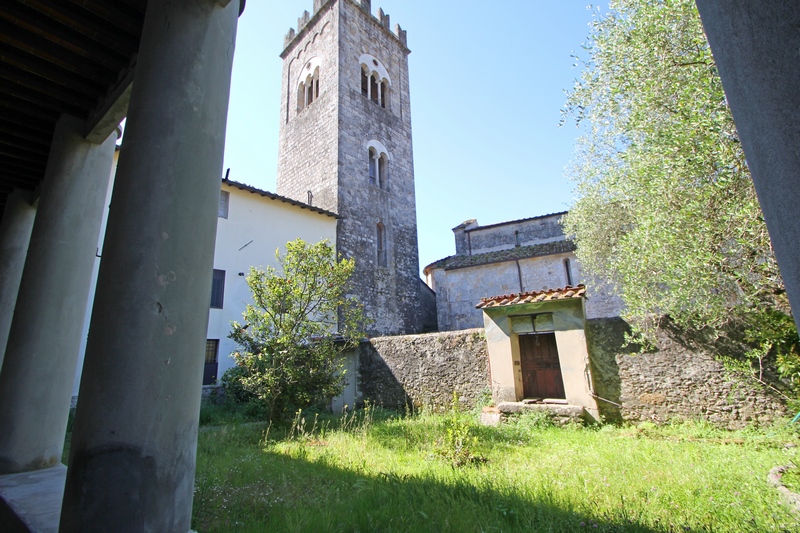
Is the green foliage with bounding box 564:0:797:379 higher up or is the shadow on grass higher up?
the green foliage with bounding box 564:0:797:379

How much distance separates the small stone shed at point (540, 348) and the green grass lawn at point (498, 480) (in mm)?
1222

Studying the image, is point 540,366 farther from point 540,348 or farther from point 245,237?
point 245,237

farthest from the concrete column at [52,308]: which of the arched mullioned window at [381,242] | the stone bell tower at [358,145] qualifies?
the arched mullioned window at [381,242]

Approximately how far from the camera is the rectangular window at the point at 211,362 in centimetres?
1146

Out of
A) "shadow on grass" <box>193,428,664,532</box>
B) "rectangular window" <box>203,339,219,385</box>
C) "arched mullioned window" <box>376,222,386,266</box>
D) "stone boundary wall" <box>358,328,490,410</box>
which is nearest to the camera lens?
"shadow on grass" <box>193,428,664,532</box>

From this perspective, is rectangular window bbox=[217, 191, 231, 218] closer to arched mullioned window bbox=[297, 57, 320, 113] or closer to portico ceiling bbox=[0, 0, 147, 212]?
arched mullioned window bbox=[297, 57, 320, 113]

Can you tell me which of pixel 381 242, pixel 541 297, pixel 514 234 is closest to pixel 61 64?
pixel 541 297

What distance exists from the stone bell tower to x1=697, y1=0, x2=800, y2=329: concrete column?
14.4 meters

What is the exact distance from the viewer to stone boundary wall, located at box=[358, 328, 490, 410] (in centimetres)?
959

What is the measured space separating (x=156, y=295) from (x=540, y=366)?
29.3 ft

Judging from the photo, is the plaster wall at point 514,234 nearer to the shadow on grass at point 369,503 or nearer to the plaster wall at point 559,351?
the plaster wall at point 559,351

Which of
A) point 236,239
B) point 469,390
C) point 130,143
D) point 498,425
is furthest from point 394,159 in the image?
point 130,143

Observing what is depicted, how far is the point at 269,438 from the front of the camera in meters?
7.24

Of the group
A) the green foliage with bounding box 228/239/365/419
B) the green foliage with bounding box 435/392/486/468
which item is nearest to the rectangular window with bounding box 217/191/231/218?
the green foliage with bounding box 228/239/365/419
